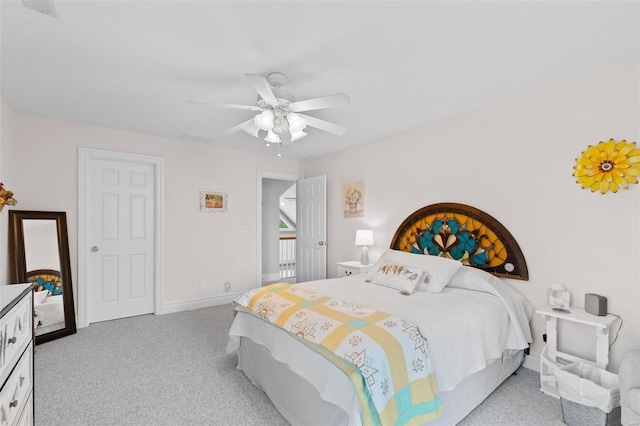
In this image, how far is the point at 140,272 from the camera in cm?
397

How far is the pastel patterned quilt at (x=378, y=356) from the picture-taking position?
1413mm

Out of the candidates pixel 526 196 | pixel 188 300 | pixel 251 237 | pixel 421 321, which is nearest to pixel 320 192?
pixel 251 237

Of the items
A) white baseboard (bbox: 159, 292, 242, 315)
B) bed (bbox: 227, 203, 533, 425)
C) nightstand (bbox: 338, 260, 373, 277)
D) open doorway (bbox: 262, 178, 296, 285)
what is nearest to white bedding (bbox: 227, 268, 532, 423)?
bed (bbox: 227, 203, 533, 425)

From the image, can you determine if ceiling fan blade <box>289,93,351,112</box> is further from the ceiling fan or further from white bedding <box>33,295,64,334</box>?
white bedding <box>33,295,64,334</box>

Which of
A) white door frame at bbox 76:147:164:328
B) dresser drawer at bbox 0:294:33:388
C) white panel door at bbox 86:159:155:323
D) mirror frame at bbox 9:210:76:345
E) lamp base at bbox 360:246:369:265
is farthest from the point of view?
lamp base at bbox 360:246:369:265

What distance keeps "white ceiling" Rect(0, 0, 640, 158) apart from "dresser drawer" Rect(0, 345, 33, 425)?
6.03ft

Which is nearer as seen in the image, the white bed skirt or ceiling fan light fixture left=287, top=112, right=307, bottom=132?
the white bed skirt

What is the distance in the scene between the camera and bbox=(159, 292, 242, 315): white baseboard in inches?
159

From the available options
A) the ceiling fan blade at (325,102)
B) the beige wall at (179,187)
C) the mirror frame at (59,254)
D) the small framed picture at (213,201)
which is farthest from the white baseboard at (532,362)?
the mirror frame at (59,254)

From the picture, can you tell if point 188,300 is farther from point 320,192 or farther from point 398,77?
point 398,77

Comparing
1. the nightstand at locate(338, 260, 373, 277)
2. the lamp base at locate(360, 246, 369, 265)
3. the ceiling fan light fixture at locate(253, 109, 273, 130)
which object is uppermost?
the ceiling fan light fixture at locate(253, 109, 273, 130)

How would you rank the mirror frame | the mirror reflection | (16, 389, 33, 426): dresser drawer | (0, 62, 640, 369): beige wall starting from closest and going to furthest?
(16, 389, 33, 426): dresser drawer
(0, 62, 640, 369): beige wall
the mirror frame
the mirror reflection

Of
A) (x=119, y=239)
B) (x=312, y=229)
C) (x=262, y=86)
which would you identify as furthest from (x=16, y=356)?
(x=312, y=229)

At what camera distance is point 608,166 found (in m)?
2.17
